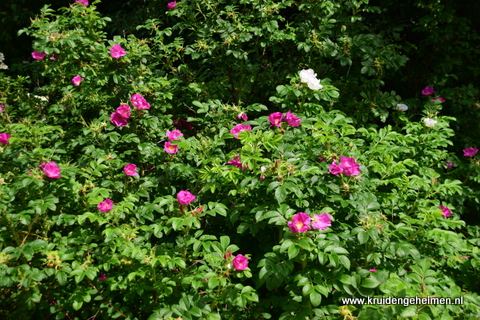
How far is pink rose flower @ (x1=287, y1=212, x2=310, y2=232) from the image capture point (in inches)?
55.3

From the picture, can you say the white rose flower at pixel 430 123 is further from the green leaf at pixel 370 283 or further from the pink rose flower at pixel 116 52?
the pink rose flower at pixel 116 52

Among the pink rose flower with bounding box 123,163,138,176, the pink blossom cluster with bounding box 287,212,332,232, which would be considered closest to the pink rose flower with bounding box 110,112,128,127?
the pink rose flower with bounding box 123,163,138,176

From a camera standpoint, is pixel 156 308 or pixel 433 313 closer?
pixel 433 313

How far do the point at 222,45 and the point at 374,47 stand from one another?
98cm

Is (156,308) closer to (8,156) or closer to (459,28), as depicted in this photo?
(8,156)

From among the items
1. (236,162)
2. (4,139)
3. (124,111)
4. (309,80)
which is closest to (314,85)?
(309,80)

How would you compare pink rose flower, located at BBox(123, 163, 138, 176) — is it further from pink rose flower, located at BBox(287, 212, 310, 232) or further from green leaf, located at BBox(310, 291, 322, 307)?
green leaf, located at BBox(310, 291, 322, 307)

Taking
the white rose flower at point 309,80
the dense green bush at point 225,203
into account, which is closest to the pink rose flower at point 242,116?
the dense green bush at point 225,203

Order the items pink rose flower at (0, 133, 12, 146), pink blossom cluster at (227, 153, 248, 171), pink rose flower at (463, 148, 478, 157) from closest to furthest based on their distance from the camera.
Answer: pink blossom cluster at (227, 153, 248, 171) < pink rose flower at (0, 133, 12, 146) < pink rose flower at (463, 148, 478, 157)

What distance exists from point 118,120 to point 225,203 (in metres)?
0.68

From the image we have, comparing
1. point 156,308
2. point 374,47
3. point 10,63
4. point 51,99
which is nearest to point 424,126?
point 374,47

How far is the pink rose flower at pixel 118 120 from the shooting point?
6.49 ft

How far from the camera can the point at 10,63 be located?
15.0ft

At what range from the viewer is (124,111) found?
1975 mm
